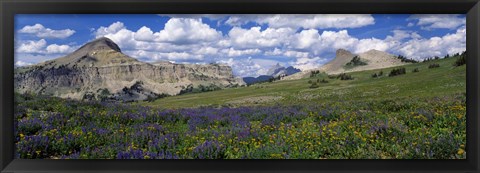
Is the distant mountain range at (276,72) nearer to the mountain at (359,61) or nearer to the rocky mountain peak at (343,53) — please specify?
the mountain at (359,61)

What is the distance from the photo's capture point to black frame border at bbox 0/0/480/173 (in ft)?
19.5

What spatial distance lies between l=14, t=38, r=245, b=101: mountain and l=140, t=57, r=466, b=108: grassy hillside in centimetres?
32

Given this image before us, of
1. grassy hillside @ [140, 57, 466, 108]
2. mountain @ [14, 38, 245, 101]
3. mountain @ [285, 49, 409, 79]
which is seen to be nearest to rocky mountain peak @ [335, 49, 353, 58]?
mountain @ [285, 49, 409, 79]

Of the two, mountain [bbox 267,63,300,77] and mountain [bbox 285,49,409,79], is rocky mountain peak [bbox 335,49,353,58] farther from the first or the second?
mountain [bbox 267,63,300,77]

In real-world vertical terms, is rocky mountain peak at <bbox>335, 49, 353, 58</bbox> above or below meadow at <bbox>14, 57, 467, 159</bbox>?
above

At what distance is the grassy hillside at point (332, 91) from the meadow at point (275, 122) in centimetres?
1

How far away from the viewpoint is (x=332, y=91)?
6934 mm

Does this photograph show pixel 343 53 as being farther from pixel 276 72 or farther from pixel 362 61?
pixel 276 72

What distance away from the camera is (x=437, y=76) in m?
6.77
